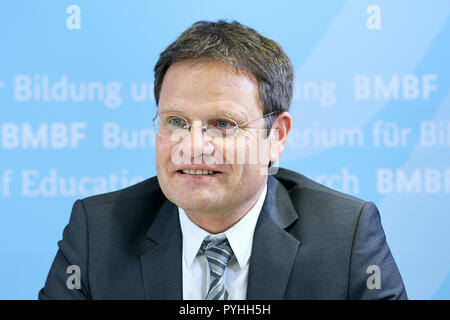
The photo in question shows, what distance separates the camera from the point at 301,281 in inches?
78.9

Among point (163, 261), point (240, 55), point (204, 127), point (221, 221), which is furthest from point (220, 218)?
point (240, 55)

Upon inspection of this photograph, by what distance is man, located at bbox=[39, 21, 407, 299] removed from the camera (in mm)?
1967

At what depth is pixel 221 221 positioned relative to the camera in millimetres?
2131

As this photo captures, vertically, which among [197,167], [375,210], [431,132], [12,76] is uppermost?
[12,76]

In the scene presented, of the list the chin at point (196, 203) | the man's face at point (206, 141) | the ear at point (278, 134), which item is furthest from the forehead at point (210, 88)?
the chin at point (196, 203)

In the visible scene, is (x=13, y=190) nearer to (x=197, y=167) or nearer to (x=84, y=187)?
(x=84, y=187)

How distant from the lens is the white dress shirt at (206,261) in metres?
2.03

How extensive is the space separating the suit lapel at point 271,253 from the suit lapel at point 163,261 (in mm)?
279

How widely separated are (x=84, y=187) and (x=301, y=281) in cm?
119

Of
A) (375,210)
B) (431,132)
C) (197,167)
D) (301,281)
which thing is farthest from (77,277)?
(431,132)

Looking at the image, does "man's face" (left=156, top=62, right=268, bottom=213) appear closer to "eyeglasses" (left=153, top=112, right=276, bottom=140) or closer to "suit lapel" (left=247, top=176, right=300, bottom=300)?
"eyeglasses" (left=153, top=112, right=276, bottom=140)

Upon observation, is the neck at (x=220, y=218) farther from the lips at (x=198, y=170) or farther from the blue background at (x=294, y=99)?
the blue background at (x=294, y=99)

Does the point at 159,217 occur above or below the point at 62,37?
below

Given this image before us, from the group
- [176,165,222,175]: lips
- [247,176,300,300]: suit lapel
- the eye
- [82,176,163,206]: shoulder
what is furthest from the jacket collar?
the eye
